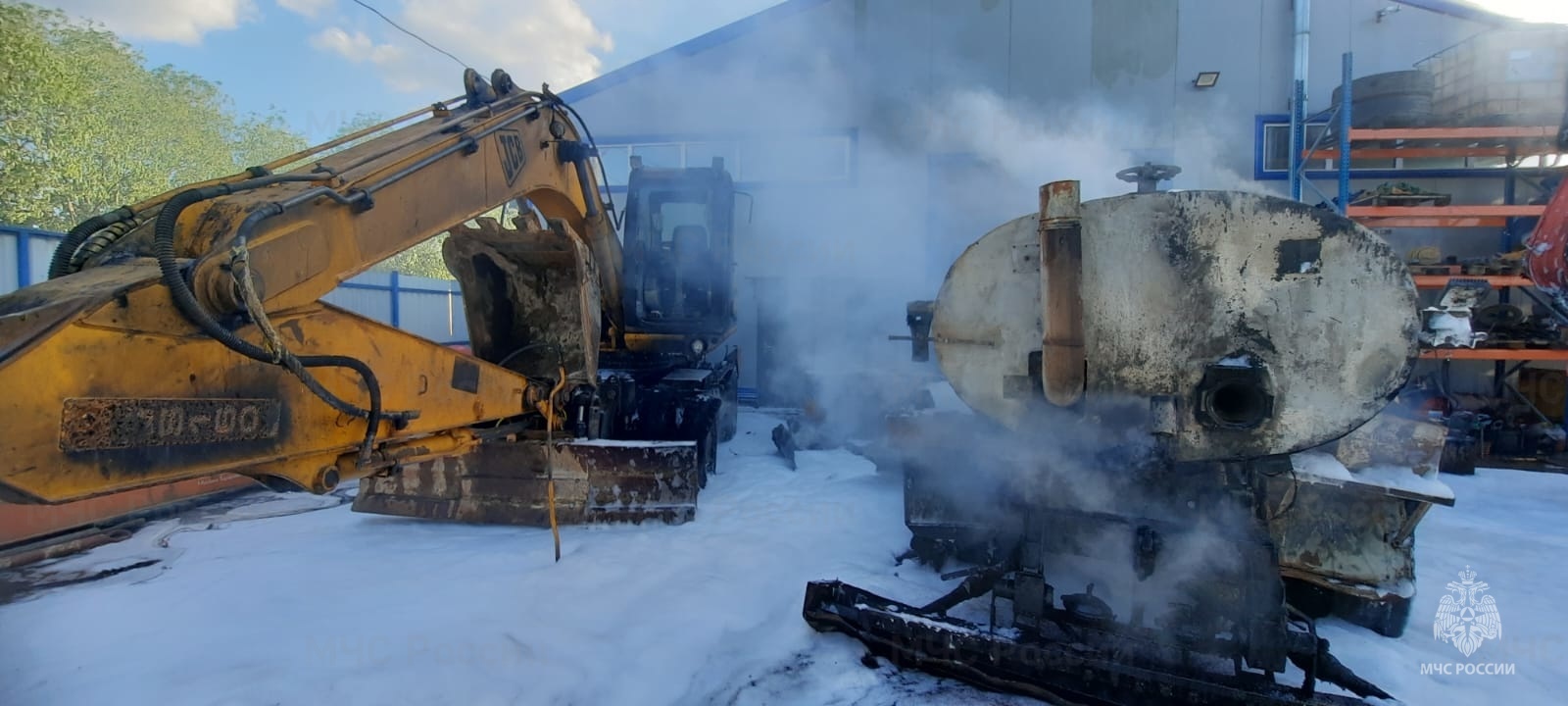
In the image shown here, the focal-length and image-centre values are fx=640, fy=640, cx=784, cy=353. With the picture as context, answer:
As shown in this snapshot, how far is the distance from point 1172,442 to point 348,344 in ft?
9.77

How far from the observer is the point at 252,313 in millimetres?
1562

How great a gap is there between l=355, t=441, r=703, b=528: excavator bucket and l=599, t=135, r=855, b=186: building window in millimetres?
5793

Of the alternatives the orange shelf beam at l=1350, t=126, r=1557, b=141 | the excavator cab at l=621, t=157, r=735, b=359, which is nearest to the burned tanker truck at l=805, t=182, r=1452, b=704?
the excavator cab at l=621, t=157, r=735, b=359

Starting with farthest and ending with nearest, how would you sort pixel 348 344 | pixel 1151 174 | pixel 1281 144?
pixel 1281 144 → pixel 1151 174 → pixel 348 344

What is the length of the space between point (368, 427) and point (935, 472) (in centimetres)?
279

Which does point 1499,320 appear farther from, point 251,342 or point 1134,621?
point 251,342

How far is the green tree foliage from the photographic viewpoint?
43.9 ft

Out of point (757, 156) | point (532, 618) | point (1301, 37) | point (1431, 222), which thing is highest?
point (1301, 37)

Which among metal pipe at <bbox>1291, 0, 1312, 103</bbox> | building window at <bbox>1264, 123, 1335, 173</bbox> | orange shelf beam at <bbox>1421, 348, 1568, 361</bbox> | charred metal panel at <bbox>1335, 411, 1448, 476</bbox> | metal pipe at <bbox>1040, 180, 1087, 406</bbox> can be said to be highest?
metal pipe at <bbox>1291, 0, 1312, 103</bbox>

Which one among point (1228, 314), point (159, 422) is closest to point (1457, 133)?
point (1228, 314)

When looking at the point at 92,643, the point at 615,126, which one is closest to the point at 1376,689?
the point at 92,643

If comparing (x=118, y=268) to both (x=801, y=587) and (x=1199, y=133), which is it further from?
(x=1199, y=133)

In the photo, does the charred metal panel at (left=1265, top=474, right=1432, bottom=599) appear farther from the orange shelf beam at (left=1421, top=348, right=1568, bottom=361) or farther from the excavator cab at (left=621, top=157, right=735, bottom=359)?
the orange shelf beam at (left=1421, top=348, right=1568, bottom=361)

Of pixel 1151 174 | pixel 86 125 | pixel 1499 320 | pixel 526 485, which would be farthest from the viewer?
pixel 86 125
